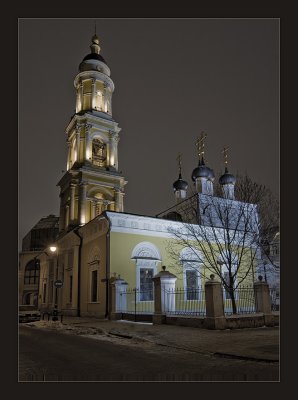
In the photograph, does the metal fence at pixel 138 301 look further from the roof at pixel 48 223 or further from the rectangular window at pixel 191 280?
the roof at pixel 48 223

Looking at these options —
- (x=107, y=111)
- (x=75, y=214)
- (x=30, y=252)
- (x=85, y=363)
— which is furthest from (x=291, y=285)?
(x=30, y=252)

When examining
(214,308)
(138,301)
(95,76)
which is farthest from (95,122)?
(214,308)

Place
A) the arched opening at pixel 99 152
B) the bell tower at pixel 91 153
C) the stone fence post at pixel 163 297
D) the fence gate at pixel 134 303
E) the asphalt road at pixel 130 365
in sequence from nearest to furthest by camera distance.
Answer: the asphalt road at pixel 130 365, the stone fence post at pixel 163 297, the fence gate at pixel 134 303, the bell tower at pixel 91 153, the arched opening at pixel 99 152

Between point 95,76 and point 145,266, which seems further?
point 95,76

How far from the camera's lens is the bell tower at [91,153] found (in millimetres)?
26656

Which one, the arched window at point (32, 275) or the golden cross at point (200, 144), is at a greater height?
the golden cross at point (200, 144)

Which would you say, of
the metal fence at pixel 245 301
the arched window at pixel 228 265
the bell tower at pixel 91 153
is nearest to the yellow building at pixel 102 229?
the bell tower at pixel 91 153

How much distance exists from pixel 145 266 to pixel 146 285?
0.99 m

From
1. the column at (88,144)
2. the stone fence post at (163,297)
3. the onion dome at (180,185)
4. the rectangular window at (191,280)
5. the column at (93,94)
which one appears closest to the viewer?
the stone fence post at (163,297)

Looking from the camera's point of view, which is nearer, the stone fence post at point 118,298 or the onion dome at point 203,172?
the stone fence post at point 118,298

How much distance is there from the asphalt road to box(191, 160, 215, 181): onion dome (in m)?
24.8

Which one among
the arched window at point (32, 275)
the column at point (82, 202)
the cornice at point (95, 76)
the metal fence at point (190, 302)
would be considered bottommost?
the arched window at point (32, 275)

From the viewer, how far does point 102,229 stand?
21125mm

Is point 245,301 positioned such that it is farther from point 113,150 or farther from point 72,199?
point 113,150
